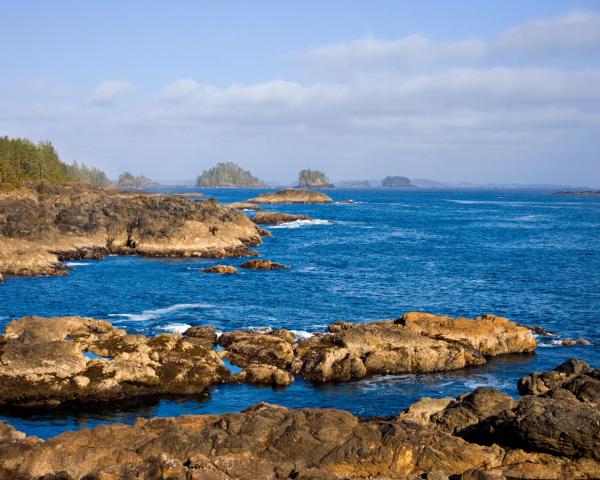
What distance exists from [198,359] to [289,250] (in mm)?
64653

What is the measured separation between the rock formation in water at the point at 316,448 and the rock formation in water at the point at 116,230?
59481 mm

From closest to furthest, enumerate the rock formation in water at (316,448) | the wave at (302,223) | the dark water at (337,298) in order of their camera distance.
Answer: the rock formation in water at (316,448)
the dark water at (337,298)
the wave at (302,223)

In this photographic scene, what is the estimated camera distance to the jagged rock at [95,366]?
3612 centimetres

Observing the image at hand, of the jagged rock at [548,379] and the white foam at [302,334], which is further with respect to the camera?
the white foam at [302,334]

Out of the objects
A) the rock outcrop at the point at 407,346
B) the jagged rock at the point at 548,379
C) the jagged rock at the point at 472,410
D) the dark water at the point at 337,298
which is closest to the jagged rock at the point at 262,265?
the dark water at the point at 337,298

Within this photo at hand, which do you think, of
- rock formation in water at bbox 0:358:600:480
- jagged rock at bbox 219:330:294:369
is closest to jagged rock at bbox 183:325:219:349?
jagged rock at bbox 219:330:294:369

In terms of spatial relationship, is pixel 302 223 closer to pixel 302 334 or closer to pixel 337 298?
pixel 337 298

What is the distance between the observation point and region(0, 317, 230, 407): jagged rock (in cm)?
3612

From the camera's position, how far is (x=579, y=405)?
27297 millimetres

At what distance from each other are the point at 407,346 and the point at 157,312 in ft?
83.3

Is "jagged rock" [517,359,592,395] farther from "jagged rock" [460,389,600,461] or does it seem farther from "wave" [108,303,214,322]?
"wave" [108,303,214,322]

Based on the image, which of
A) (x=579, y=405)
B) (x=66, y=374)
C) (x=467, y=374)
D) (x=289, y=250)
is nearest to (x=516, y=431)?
(x=579, y=405)

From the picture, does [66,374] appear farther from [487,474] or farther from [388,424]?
[487,474]

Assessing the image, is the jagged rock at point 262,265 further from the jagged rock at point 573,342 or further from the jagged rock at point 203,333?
the jagged rock at point 573,342
